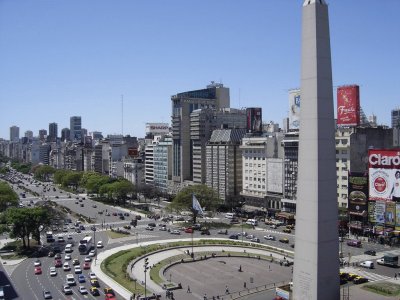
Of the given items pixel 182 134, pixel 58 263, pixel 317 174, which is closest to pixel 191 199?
Result: pixel 58 263

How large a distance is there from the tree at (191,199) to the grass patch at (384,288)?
45343 mm

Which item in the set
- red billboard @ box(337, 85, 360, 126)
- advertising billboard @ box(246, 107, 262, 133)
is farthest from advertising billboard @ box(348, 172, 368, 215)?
advertising billboard @ box(246, 107, 262, 133)

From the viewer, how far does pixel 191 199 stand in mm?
88188

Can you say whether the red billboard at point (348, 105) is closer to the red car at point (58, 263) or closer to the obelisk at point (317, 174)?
the obelisk at point (317, 174)

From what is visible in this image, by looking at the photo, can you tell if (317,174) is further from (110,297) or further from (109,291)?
(109,291)

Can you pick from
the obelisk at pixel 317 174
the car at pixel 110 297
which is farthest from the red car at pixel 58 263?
the obelisk at pixel 317 174

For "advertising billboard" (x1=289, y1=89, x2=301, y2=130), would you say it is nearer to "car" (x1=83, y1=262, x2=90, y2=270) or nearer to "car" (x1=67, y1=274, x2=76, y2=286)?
"car" (x1=83, y1=262, x2=90, y2=270)

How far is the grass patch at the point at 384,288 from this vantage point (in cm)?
4309

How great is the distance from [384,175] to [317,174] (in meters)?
40.9

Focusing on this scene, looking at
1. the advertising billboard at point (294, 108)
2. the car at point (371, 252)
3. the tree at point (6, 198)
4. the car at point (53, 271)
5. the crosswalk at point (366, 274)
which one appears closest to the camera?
the crosswalk at point (366, 274)

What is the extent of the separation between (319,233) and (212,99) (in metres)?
106

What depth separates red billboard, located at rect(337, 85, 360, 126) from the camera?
74.4m

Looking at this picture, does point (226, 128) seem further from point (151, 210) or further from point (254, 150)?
point (151, 210)

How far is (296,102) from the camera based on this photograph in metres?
87.2
